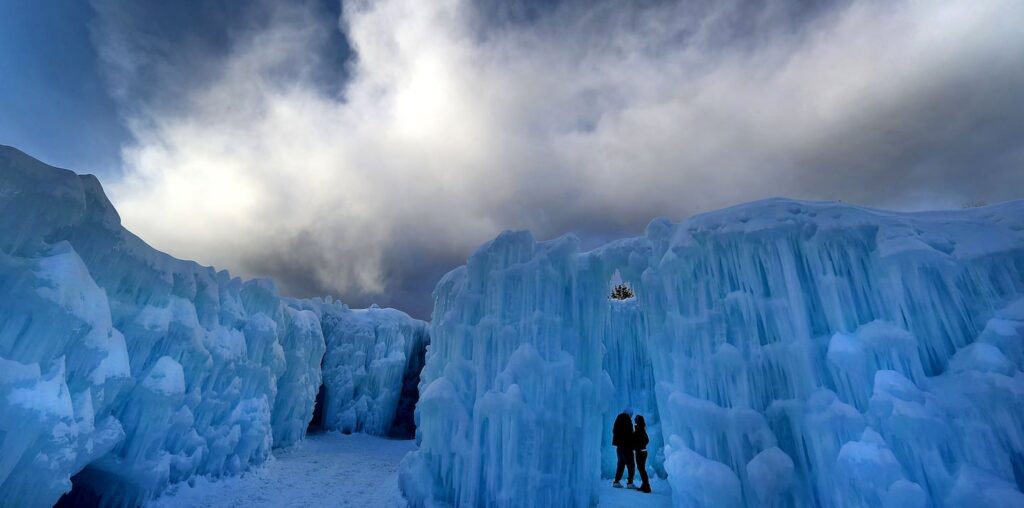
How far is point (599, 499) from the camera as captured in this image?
10742 mm

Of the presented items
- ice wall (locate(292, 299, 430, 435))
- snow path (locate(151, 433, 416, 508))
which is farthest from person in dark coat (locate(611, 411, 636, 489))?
ice wall (locate(292, 299, 430, 435))

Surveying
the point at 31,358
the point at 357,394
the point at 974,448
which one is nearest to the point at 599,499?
the point at 974,448

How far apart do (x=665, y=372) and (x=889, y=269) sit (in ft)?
15.9

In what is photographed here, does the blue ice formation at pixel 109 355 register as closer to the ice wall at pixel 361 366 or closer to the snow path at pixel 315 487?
the snow path at pixel 315 487

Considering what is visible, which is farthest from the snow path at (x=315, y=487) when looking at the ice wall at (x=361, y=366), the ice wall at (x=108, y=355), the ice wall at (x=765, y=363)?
the ice wall at (x=361, y=366)

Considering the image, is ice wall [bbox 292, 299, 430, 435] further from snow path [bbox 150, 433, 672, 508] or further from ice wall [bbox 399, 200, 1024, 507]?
ice wall [bbox 399, 200, 1024, 507]

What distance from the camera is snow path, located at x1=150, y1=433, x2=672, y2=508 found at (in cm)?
1082

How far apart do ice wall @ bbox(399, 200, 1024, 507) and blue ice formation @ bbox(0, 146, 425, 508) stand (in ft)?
21.5

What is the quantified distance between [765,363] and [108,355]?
13.3m

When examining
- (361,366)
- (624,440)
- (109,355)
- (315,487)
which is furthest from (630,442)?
(361,366)

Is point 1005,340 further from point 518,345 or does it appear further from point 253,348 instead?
point 253,348

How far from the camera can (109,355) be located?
809 cm

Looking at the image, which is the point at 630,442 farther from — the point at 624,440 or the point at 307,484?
the point at 307,484


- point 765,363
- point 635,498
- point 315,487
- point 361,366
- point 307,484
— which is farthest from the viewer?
point 361,366
